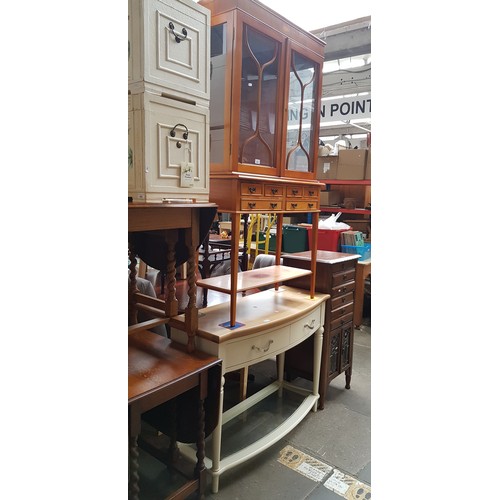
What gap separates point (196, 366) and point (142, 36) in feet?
3.89

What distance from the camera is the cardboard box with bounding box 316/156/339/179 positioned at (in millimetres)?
4712

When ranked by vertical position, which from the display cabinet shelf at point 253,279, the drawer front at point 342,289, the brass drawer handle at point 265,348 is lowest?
the brass drawer handle at point 265,348

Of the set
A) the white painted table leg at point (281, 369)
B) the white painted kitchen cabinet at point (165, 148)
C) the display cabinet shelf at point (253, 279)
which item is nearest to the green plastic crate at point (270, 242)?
the white painted table leg at point (281, 369)

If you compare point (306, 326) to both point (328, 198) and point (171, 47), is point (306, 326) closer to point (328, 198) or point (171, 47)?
point (171, 47)

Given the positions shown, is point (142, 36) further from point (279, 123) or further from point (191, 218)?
point (279, 123)

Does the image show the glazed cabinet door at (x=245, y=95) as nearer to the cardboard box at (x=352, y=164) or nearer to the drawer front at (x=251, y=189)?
the drawer front at (x=251, y=189)

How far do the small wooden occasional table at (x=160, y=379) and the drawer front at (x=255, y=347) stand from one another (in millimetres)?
114

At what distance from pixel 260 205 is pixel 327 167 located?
317 cm

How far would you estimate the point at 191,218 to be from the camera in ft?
5.01

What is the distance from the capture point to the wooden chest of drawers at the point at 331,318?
243 cm

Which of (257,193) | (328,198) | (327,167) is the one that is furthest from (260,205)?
(328,198)

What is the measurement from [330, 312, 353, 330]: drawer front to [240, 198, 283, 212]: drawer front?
91 cm

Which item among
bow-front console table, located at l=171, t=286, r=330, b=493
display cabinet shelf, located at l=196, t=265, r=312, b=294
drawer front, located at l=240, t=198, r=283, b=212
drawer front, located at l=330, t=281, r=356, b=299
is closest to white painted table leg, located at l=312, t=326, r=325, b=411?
bow-front console table, located at l=171, t=286, r=330, b=493

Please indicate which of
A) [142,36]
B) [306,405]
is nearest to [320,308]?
[306,405]
